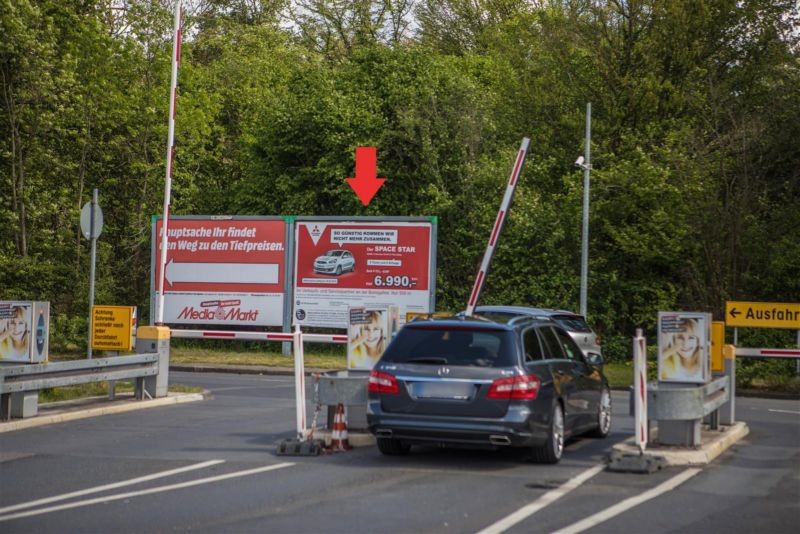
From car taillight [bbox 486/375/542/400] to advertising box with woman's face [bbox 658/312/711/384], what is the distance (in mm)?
2401

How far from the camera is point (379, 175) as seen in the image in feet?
113

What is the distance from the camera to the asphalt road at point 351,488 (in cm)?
859

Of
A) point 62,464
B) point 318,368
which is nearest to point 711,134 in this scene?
point 318,368

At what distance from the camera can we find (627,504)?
31.0 feet

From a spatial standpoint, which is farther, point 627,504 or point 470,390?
point 470,390

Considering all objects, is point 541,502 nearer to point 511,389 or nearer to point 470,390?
point 511,389

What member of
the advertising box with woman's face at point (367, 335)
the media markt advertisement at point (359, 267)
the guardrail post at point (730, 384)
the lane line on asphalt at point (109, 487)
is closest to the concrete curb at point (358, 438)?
the advertising box with woman's face at point (367, 335)

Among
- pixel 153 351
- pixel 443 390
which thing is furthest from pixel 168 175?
pixel 443 390

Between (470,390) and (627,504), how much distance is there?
212 cm

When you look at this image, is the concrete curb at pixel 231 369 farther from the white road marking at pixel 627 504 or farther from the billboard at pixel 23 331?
the white road marking at pixel 627 504

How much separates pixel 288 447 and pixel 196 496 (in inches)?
105

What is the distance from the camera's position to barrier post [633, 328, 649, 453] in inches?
449

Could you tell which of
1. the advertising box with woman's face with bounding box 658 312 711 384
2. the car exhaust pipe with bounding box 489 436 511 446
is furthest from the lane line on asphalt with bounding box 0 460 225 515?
the advertising box with woman's face with bounding box 658 312 711 384

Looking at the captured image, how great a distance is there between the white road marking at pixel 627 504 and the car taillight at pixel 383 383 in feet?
8.70
